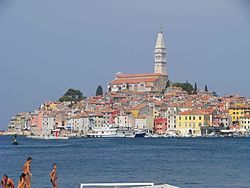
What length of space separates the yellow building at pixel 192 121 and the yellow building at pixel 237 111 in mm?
3205

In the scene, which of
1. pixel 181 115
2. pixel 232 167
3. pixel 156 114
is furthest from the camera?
pixel 156 114

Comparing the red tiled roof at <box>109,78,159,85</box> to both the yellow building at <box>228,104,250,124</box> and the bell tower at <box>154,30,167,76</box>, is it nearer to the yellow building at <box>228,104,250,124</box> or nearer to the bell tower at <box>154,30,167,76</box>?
the bell tower at <box>154,30,167,76</box>

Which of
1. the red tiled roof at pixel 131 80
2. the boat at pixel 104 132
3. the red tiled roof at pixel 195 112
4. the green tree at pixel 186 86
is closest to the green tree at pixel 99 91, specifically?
the red tiled roof at pixel 131 80

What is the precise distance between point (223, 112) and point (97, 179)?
5269cm

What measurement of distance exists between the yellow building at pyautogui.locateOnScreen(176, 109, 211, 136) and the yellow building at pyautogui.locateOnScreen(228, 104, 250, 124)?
3.20 m

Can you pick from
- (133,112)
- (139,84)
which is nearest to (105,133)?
(133,112)

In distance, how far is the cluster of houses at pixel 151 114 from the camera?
65562mm

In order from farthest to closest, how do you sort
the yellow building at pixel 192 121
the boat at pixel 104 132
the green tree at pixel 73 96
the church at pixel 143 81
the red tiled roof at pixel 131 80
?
1. the green tree at pixel 73 96
2. the red tiled roof at pixel 131 80
3. the church at pixel 143 81
4. the boat at pixel 104 132
5. the yellow building at pixel 192 121

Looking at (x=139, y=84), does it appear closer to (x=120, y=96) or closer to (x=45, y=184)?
(x=120, y=96)

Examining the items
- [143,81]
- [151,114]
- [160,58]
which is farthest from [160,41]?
[151,114]

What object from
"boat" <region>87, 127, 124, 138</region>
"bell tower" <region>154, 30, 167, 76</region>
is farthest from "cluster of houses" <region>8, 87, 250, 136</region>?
"bell tower" <region>154, 30, 167, 76</region>

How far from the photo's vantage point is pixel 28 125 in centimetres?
8281

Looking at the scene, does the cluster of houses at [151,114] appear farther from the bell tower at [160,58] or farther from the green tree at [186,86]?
the bell tower at [160,58]

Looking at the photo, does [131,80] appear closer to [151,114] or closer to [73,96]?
[73,96]
